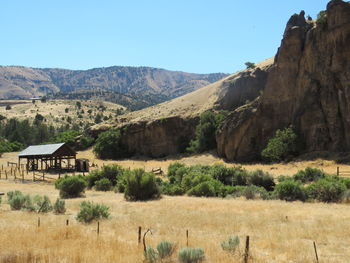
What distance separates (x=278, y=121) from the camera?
5372 cm

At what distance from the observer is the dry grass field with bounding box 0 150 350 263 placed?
1027 centimetres

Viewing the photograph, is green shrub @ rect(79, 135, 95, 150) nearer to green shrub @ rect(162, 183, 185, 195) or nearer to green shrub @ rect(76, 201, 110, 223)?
green shrub @ rect(162, 183, 185, 195)

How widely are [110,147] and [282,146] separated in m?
36.3

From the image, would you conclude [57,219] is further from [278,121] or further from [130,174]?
[278,121]

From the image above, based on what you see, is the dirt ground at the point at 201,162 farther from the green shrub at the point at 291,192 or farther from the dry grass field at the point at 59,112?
the dry grass field at the point at 59,112

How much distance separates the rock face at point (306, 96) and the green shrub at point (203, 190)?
23.8m

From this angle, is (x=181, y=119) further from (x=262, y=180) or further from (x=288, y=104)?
(x=262, y=180)

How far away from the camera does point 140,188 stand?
26.2m

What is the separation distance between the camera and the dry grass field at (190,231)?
10.3 m

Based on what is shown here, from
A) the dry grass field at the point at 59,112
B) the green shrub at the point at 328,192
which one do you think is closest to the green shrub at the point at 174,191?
the green shrub at the point at 328,192

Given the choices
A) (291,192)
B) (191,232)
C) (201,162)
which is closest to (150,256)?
(191,232)

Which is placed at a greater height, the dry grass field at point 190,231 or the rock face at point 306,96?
the rock face at point 306,96

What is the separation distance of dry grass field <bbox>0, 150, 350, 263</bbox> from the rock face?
27281mm

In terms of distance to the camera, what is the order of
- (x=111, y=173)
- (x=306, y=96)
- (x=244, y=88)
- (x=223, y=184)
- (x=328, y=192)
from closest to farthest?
(x=328, y=192) < (x=223, y=184) < (x=111, y=173) < (x=306, y=96) < (x=244, y=88)
